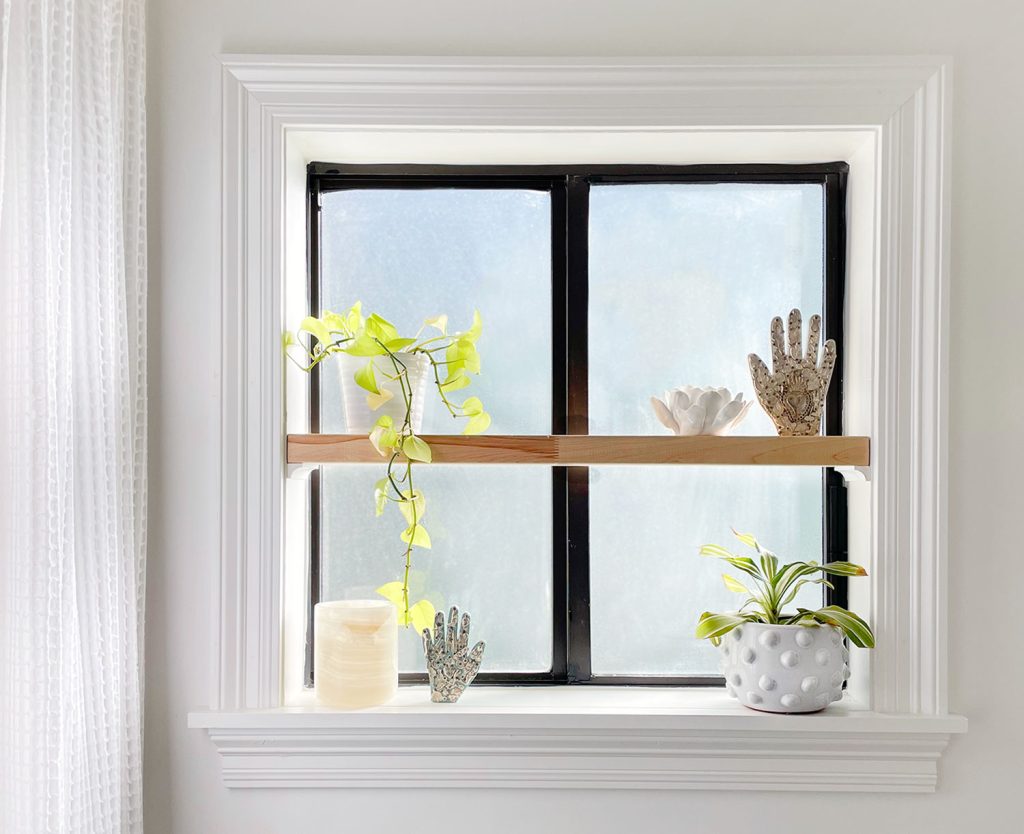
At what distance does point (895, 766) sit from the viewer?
1.30 m

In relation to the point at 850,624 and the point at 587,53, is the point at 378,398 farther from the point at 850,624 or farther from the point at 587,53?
the point at 850,624

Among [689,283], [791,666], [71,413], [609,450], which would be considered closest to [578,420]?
[609,450]

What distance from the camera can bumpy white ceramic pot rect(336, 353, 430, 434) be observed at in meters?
1.33

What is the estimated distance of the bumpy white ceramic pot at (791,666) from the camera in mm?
1287

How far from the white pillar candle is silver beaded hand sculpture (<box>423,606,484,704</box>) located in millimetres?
77

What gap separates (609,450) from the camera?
1.32 m

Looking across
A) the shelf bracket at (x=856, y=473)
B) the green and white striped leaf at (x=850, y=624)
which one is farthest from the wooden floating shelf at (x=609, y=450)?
the green and white striped leaf at (x=850, y=624)

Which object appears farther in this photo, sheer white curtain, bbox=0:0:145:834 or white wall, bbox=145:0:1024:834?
white wall, bbox=145:0:1024:834

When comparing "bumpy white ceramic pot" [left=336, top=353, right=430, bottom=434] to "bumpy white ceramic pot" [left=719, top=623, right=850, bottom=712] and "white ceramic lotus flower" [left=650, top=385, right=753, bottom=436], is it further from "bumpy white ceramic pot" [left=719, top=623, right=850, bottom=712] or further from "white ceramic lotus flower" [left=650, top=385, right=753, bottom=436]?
"bumpy white ceramic pot" [left=719, top=623, right=850, bottom=712]

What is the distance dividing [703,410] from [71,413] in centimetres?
88

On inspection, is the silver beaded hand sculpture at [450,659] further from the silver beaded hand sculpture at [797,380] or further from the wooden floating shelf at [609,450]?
the silver beaded hand sculpture at [797,380]

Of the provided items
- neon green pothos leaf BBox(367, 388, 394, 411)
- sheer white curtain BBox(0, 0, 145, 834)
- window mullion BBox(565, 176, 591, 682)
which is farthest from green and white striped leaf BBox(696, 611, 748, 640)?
sheer white curtain BBox(0, 0, 145, 834)

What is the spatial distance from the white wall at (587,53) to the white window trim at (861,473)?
38mm

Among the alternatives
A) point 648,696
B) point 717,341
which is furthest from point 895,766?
point 717,341
